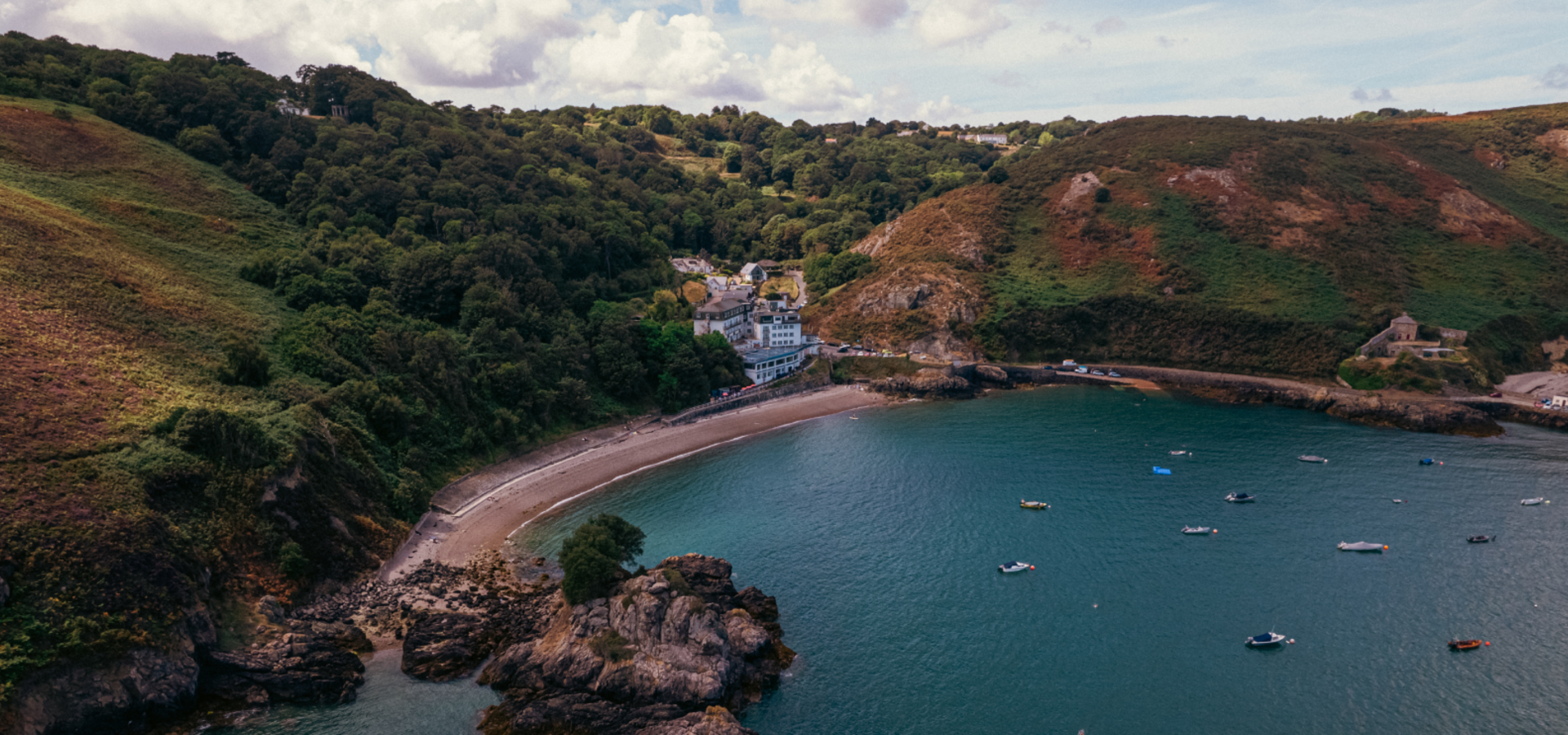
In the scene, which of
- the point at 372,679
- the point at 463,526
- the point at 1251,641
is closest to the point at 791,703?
the point at 372,679

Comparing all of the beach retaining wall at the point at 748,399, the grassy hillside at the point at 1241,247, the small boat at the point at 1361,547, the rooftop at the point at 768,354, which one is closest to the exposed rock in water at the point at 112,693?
the beach retaining wall at the point at 748,399

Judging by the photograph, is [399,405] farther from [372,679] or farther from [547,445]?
[372,679]

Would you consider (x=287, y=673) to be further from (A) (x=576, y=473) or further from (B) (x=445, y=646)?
(A) (x=576, y=473)

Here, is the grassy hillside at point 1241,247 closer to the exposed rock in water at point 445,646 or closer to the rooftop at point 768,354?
the rooftop at point 768,354

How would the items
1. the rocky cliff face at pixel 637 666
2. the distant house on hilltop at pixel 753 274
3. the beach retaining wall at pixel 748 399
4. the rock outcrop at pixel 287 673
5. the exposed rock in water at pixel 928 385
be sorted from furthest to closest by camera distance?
the distant house on hilltop at pixel 753 274 → the exposed rock in water at pixel 928 385 → the beach retaining wall at pixel 748 399 → the rock outcrop at pixel 287 673 → the rocky cliff face at pixel 637 666

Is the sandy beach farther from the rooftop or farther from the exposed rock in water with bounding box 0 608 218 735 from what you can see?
the exposed rock in water with bounding box 0 608 218 735

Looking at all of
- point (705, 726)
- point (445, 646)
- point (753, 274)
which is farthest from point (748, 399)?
point (705, 726)
